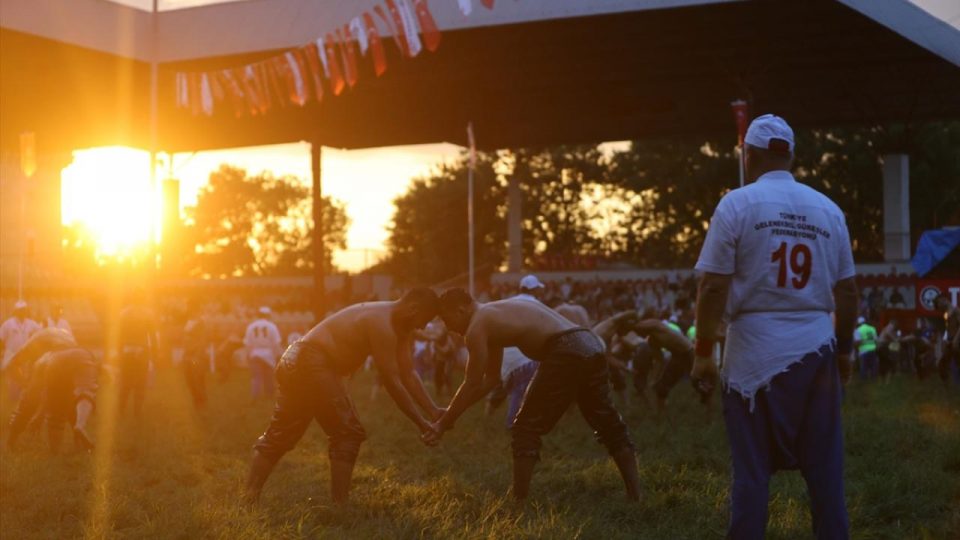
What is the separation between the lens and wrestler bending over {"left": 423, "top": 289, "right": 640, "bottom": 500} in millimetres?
8148

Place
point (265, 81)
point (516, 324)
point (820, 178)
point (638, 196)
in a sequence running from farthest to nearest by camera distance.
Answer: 1. point (638, 196)
2. point (820, 178)
3. point (265, 81)
4. point (516, 324)

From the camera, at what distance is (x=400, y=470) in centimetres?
1050

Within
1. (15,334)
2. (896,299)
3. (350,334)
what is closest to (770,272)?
(350,334)

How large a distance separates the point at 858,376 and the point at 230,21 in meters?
15.6

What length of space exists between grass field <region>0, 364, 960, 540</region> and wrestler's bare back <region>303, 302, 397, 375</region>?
1000 mm

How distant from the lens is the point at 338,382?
848 cm

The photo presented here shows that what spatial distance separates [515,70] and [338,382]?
2137 centimetres

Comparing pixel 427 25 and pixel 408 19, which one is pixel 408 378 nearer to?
pixel 427 25

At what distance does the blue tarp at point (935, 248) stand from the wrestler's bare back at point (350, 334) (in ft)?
62.6

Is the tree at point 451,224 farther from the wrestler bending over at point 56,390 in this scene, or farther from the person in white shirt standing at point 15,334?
the wrestler bending over at point 56,390

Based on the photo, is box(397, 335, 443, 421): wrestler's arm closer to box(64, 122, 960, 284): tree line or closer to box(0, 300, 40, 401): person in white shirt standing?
box(0, 300, 40, 401): person in white shirt standing

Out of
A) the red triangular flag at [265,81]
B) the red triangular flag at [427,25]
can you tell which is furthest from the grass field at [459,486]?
the red triangular flag at [265,81]

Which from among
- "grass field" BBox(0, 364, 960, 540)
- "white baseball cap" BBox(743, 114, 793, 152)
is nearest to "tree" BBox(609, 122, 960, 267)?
"grass field" BBox(0, 364, 960, 540)

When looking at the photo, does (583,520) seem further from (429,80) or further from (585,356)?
(429,80)
